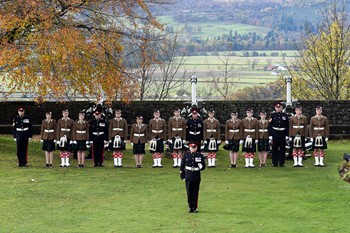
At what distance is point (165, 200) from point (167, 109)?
46.6 ft

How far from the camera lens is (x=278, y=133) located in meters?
24.2

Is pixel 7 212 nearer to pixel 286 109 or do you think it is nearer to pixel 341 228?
pixel 341 228

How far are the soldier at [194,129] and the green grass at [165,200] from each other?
1.05m

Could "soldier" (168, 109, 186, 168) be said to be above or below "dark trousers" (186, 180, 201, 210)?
above

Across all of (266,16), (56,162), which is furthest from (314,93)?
(266,16)

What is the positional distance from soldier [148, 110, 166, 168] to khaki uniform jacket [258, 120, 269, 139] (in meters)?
2.75

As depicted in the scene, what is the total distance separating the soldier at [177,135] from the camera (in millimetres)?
24156

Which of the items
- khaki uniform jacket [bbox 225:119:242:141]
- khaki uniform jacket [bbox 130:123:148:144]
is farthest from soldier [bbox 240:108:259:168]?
khaki uniform jacket [bbox 130:123:148:144]

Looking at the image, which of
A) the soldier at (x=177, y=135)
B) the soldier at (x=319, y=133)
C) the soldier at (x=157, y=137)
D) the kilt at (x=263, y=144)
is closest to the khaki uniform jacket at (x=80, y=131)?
the soldier at (x=157, y=137)

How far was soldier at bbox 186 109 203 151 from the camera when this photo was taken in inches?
953

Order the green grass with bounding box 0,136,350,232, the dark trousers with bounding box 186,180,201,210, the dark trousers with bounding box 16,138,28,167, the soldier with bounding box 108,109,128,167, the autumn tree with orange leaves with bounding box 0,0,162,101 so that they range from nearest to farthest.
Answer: the green grass with bounding box 0,136,350,232 < the dark trousers with bounding box 186,180,201,210 < the dark trousers with bounding box 16,138,28,167 < the soldier with bounding box 108,109,128,167 < the autumn tree with orange leaves with bounding box 0,0,162,101

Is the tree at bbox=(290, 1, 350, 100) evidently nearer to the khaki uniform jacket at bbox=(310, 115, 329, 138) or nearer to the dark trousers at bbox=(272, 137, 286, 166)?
the khaki uniform jacket at bbox=(310, 115, 329, 138)

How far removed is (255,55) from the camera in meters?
92.6

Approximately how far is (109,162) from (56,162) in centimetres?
160
